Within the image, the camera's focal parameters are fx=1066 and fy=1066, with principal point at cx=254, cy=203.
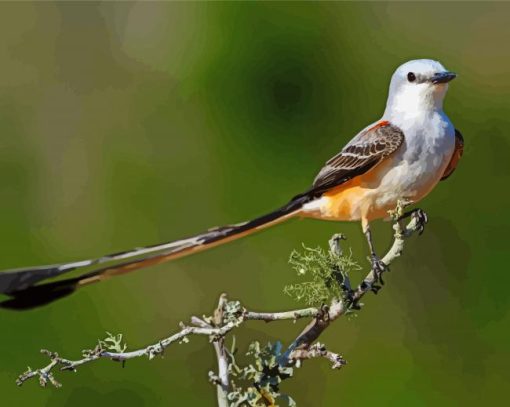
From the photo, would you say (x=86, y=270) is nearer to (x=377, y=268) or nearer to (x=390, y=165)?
(x=377, y=268)

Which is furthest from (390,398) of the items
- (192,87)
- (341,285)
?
(341,285)

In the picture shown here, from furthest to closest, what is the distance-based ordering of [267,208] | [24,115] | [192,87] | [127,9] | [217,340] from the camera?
[127,9] → [24,115] → [192,87] → [267,208] → [217,340]

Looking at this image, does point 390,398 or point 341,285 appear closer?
point 341,285

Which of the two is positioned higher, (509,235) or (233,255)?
(233,255)

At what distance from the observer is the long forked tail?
1854 millimetres

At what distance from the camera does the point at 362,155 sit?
96.7 inches

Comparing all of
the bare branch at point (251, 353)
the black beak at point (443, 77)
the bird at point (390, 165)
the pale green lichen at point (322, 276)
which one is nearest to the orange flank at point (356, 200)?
the bird at point (390, 165)

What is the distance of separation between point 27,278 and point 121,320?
2.38 metres

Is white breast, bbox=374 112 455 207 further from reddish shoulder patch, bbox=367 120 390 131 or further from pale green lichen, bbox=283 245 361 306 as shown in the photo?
pale green lichen, bbox=283 245 361 306

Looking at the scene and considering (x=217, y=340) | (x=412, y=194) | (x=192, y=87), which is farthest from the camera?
(x=192, y=87)

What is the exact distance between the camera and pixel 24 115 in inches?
207

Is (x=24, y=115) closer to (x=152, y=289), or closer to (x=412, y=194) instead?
(x=152, y=289)

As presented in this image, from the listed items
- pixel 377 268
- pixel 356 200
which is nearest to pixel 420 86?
pixel 356 200

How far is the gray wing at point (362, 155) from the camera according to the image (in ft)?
7.89
